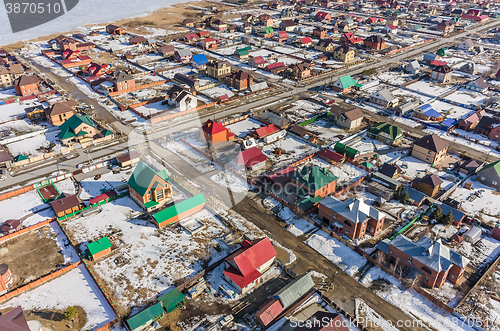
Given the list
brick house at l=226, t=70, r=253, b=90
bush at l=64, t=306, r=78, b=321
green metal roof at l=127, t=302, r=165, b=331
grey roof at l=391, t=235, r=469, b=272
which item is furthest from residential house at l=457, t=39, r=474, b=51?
bush at l=64, t=306, r=78, b=321

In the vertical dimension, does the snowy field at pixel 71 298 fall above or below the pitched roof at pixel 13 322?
below

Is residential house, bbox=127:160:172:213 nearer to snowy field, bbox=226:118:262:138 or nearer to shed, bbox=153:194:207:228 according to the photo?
shed, bbox=153:194:207:228

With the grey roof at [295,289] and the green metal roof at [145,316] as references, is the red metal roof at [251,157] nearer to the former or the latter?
the grey roof at [295,289]

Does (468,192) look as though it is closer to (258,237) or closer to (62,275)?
(258,237)

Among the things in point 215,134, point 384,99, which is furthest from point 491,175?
point 215,134

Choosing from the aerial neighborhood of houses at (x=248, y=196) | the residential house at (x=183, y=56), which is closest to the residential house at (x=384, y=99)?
the aerial neighborhood of houses at (x=248, y=196)
